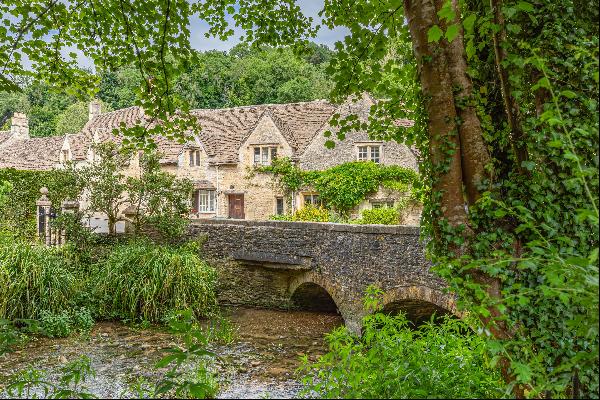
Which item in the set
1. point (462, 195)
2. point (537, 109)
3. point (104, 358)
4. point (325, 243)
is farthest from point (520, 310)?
point (325, 243)

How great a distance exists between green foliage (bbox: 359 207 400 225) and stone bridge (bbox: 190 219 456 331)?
5.67 meters

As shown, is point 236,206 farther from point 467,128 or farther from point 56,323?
point 467,128

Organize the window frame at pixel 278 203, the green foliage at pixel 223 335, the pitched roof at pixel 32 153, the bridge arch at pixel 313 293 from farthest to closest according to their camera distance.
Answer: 1. the pitched roof at pixel 32 153
2. the window frame at pixel 278 203
3. the bridge arch at pixel 313 293
4. the green foliage at pixel 223 335

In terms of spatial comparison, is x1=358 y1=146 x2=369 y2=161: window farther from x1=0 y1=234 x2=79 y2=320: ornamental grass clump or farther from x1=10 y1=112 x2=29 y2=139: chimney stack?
x1=10 y1=112 x2=29 y2=139: chimney stack

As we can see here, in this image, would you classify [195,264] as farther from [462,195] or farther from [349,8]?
[462,195]

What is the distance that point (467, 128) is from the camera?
10.6 feet

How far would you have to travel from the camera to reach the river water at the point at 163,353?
7629 millimetres

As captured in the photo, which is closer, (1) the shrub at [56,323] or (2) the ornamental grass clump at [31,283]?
(1) the shrub at [56,323]

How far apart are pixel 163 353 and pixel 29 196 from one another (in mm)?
11111

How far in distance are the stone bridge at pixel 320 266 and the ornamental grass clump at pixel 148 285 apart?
191cm

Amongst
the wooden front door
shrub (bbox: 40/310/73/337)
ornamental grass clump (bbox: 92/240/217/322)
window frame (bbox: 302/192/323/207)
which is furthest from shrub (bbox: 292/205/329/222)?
shrub (bbox: 40/310/73/337)

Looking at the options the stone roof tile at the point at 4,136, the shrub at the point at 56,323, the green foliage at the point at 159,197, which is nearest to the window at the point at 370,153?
the green foliage at the point at 159,197

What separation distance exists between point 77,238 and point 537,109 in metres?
12.7

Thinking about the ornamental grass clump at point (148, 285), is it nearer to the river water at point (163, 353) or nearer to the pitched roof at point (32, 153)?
the river water at point (163, 353)
